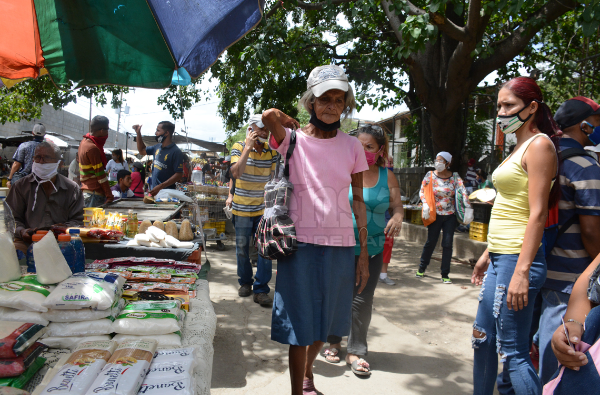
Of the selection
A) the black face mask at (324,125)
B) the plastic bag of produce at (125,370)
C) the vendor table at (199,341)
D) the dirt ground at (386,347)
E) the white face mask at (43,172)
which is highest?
the black face mask at (324,125)

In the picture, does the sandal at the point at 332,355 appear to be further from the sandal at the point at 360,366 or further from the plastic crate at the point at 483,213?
the plastic crate at the point at 483,213

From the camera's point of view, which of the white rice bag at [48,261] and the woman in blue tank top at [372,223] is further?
the woman in blue tank top at [372,223]

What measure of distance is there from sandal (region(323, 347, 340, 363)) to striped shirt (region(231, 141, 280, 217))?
1.84m

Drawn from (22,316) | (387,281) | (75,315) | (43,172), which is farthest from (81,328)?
(387,281)

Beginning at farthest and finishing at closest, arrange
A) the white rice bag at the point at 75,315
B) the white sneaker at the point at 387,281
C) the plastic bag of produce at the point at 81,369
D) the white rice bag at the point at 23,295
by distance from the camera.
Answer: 1. the white sneaker at the point at 387,281
2. the white rice bag at the point at 75,315
3. the white rice bag at the point at 23,295
4. the plastic bag of produce at the point at 81,369

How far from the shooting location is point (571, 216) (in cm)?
222

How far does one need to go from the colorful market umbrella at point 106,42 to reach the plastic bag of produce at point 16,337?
6.50ft

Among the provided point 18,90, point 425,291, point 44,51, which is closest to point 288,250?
point 44,51

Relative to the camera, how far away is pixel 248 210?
15.2 ft

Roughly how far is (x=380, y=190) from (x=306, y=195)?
40.8 inches

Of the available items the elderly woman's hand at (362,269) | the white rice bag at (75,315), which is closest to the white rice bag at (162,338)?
the white rice bag at (75,315)

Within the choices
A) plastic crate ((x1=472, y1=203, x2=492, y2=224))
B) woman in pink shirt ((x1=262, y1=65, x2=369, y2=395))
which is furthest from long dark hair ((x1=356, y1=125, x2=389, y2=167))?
plastic crate ((x1=472, y1=203, x2=492, y2=224))

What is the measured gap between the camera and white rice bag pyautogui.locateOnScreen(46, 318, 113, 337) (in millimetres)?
2033

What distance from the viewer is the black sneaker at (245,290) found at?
480 centimetres
